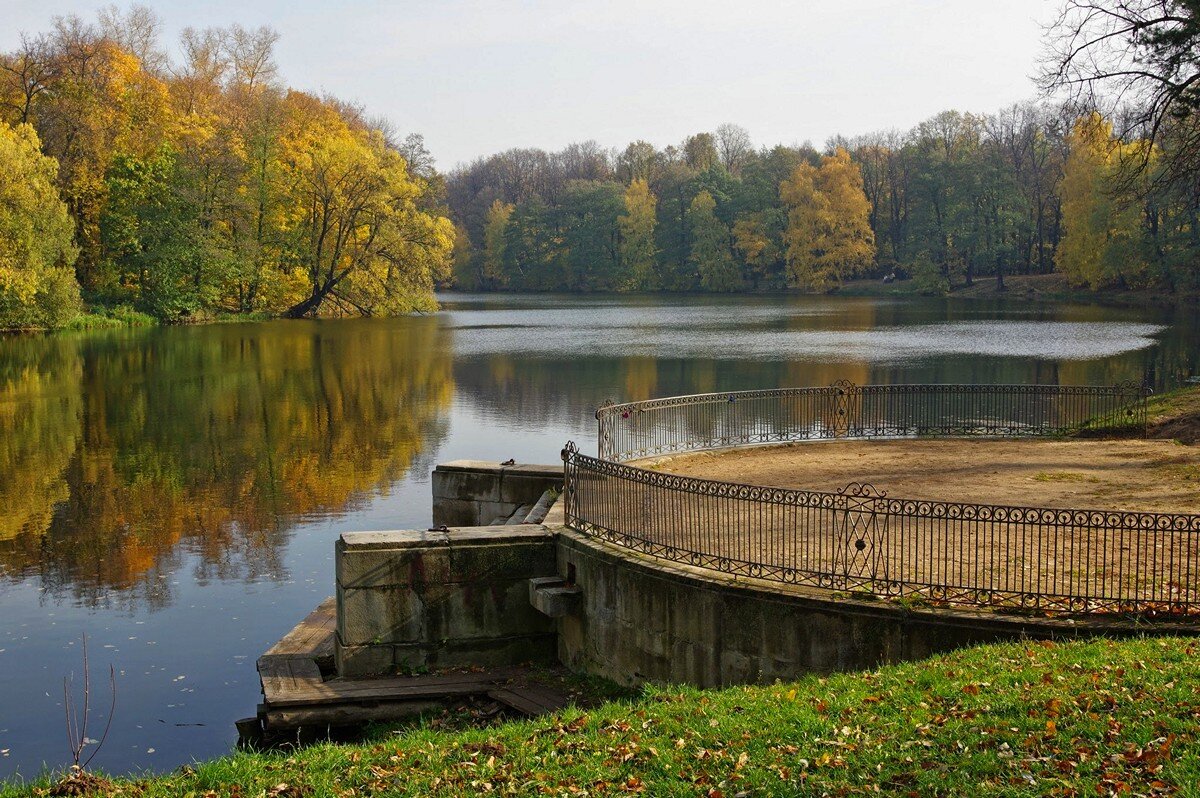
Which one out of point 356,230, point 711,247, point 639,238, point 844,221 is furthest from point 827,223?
point 356,230

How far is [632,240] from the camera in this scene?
12644cm

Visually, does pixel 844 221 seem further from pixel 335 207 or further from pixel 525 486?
pixel 525 486

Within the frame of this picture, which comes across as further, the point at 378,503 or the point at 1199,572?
the point at 378,503

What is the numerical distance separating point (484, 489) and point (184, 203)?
6309cm

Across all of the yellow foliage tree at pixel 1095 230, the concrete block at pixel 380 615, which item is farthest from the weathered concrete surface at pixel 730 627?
the yellow foliage tree at pixel 1095 230

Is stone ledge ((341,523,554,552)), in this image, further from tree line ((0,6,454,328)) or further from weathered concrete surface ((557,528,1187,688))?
tree line ((0,6,454,328))

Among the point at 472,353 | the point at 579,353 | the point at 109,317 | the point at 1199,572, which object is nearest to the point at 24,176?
the point at 109,317

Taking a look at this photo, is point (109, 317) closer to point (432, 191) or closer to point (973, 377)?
point (432, 191)

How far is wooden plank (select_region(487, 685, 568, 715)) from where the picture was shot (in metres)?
12.9

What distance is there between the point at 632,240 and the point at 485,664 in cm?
11374

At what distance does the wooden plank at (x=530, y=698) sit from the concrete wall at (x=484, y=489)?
5.53 meters

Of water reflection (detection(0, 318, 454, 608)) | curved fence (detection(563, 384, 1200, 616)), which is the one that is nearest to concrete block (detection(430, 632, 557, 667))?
curved fence (detection(563, 384, 1200, 616))

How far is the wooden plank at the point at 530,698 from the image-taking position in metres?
12.9

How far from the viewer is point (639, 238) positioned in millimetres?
126312
